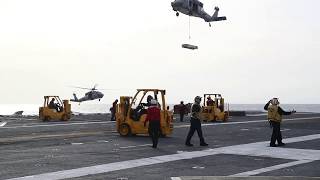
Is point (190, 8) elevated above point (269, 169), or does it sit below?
above

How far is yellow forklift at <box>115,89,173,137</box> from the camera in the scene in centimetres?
2155

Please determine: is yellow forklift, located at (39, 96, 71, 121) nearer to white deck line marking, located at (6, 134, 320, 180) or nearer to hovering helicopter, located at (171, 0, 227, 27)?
hovering helicopter, located at (171, 0, 227, 27)

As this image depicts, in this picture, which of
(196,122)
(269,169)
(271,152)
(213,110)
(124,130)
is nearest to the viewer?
(269,169)

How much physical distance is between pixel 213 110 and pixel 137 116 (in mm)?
16409

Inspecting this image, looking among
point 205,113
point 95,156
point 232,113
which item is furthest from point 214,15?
point 95,156

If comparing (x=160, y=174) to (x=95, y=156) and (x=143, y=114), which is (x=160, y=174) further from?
(x=143, y=114)

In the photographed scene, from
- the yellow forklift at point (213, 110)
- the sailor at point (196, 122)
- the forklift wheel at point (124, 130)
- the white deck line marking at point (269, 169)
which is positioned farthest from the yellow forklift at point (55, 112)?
the white deck line marking at point (269, 169)

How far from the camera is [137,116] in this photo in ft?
71.8

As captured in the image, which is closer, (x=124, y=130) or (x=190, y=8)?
(x=124, y=130)

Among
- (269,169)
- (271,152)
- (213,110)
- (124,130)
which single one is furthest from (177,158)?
(213,110)

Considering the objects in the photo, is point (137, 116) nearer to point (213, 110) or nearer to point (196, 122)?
point (196, 122)

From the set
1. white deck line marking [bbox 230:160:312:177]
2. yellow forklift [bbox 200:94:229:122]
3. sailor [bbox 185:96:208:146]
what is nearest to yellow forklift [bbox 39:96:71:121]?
yellow forklift [bbox 200:94:229:122]

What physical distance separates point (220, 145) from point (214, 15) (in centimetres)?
3711

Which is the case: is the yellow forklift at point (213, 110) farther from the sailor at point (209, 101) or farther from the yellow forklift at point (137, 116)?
the yellow forklift at point (137, 116)
